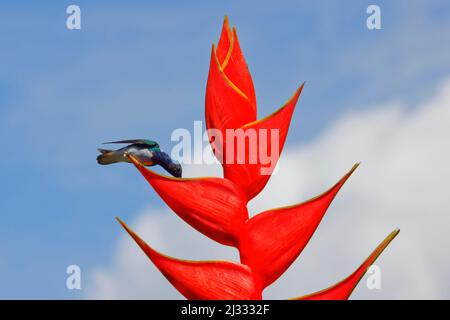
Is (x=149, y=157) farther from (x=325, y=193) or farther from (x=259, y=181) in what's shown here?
(x=325, y=193)

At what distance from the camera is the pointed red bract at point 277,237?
286 inches

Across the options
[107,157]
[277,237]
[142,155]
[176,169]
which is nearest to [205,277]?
[277,237]

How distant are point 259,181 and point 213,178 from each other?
1.69 ft

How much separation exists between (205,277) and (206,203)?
0.70 m

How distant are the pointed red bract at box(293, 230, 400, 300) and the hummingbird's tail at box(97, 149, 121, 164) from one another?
2.29 meters

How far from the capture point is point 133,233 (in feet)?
23.7

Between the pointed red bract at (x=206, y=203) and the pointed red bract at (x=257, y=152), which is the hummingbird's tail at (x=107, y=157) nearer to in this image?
the pointed red bract at (x=206, y=203)

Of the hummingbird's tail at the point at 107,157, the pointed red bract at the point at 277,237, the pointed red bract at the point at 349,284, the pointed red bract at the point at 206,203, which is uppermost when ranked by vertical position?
the hummingbird's tail at the point at 107,157

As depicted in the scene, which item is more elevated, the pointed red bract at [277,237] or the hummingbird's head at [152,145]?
the hummingbird's head at [152,145]

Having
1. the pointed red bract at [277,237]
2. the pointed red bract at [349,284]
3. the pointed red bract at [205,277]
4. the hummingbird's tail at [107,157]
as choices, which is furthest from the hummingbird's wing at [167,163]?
the pointed red bract at [349,284]

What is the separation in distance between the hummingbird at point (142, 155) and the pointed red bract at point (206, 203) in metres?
0.36

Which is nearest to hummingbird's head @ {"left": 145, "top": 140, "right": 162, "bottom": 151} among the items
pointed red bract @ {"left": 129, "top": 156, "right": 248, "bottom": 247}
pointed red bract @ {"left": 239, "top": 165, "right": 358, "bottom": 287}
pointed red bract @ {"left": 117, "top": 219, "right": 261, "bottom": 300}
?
pointed red bract @ {"left": 129, "top": 156, "right": 248, "bottom": 247}

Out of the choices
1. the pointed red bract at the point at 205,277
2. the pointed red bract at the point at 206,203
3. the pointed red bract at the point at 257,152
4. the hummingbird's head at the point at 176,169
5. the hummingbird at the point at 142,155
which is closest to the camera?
the pointed red bract at the point at 205,277
